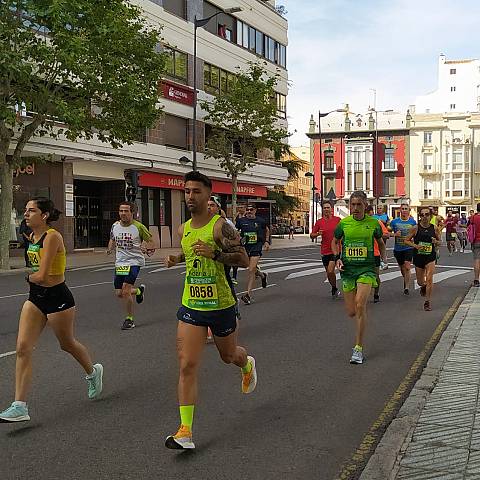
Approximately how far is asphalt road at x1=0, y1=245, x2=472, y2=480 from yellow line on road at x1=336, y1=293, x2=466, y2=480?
7 centimetres

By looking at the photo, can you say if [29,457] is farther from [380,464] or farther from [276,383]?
[276,383]

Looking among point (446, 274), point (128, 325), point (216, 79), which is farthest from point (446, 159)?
point (128, 325)

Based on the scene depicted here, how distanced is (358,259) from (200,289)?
3142mm

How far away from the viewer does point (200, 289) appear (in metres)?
4.56

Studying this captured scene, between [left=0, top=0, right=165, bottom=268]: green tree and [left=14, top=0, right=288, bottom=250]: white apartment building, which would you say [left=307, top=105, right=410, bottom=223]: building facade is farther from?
[left=0, top=0, right=165, bottom=268]: green tree

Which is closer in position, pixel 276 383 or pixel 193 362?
pixel 193 362

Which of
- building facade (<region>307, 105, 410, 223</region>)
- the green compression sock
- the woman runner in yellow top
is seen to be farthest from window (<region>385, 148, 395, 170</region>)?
the woman runner in yellow top

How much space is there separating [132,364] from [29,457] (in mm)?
2781

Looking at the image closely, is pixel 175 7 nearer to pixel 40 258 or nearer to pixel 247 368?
pixel 40 258

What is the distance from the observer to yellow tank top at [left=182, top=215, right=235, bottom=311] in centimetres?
454

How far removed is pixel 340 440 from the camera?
15.0 feet

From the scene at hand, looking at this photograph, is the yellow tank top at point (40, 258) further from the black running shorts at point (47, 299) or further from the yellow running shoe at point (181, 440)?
the yellow running shoe at point (181, 440)

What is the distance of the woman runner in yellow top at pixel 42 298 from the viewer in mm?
4961

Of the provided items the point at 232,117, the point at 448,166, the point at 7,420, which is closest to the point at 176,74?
the point at 232,117
